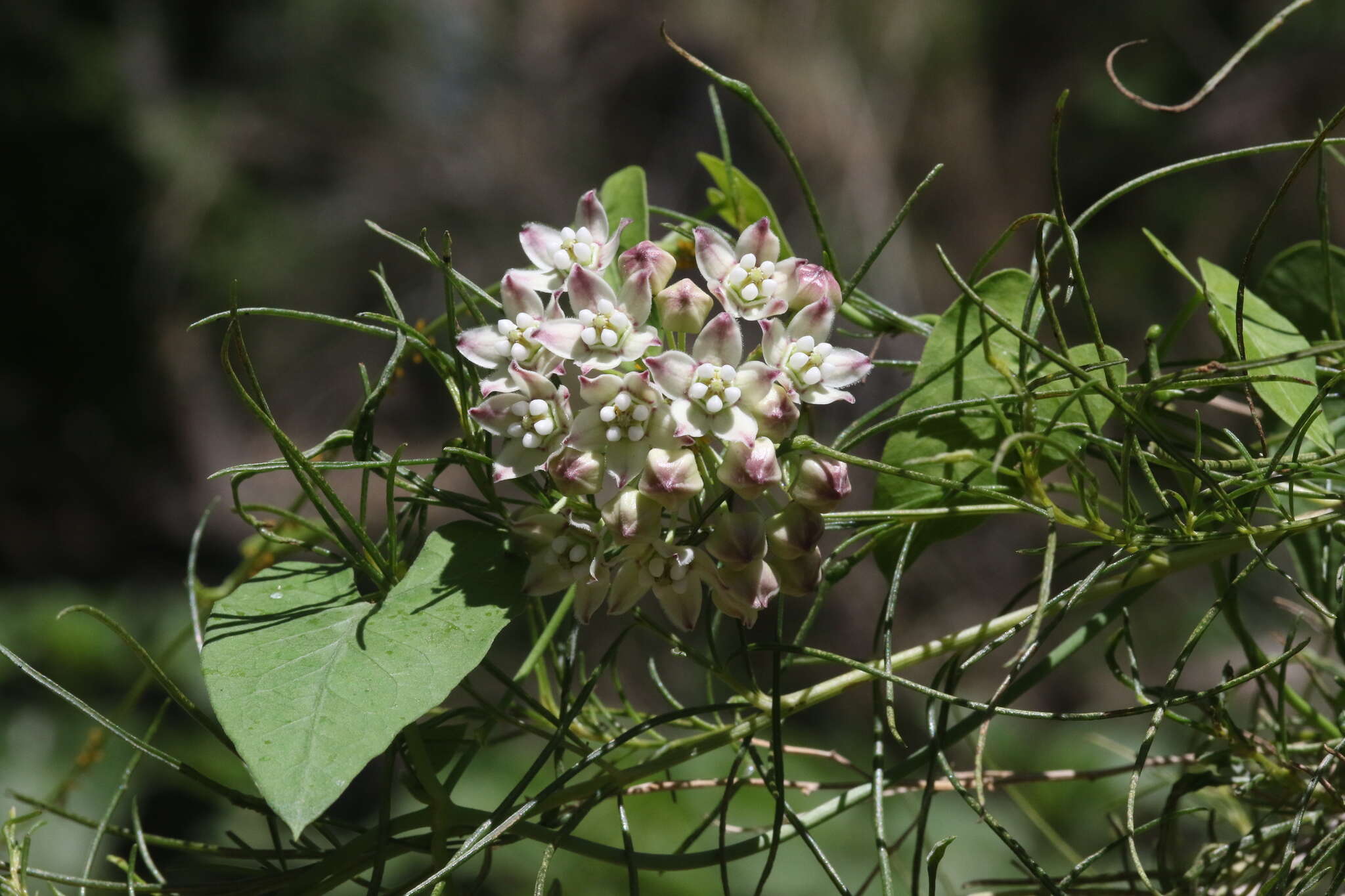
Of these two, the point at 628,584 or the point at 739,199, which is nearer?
the point at 628,584

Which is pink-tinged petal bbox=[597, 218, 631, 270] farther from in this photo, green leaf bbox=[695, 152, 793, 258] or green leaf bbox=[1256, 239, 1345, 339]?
green leaf bbox=[1256, 239, 1345, 339]

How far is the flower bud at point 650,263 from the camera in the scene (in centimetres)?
33

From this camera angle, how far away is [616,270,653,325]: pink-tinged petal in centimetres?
33

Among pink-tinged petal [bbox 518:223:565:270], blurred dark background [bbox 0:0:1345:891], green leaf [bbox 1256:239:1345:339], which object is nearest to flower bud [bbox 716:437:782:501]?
pink-tinged petal [bbox 518:223:565:270]

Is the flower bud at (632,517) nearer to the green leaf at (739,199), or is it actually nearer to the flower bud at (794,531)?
the flower bud at (794,531)

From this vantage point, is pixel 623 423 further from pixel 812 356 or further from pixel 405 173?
pixel 405 173

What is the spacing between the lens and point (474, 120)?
3.29 m

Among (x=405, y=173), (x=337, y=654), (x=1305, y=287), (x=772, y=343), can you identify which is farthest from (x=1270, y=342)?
(x=405, y=173)

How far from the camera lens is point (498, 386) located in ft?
1.04

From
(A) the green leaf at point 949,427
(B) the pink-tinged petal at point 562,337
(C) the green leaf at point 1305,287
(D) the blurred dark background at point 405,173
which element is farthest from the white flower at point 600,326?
Answer: (D) the blurred dark background at point 405,173

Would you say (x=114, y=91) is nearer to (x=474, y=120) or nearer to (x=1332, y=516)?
(x=474, y=120)

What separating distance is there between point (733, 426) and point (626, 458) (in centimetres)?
3

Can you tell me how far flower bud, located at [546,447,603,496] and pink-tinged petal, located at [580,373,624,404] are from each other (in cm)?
2

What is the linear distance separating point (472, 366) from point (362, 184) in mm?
3230
